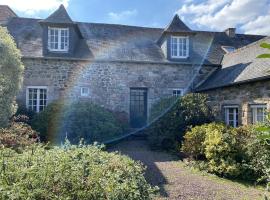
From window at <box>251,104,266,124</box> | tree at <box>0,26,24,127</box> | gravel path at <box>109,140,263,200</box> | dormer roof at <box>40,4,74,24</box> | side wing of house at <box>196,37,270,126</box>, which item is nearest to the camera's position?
gravel path at <box>109,140,263,200</box>

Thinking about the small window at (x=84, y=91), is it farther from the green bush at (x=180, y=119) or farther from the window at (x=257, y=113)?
the window at (x=257, y=113)

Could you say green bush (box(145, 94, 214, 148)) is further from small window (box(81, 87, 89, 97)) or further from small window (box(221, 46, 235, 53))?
small window (box(221, 46, 235, 53))

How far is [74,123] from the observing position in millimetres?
12633

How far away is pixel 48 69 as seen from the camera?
51.6 feet

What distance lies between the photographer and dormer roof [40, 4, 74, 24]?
1579cm

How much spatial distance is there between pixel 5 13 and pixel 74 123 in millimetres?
11632

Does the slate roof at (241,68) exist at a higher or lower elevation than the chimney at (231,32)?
lower

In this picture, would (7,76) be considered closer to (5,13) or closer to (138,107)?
(138,107)

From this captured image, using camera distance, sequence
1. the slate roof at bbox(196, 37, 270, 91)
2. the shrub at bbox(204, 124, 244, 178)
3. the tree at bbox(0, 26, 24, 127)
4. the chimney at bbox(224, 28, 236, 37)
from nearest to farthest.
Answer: the shrub at bbox(204, 124, 244, 178) → the tree at bbox(0, 26, 24, 127) → the slate roof at bbox(196, 37, 270, 91) → the chimney at bbox(224, 28, 236, 37)

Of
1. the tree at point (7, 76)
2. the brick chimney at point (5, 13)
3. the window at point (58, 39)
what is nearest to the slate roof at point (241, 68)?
the window at point (58, 39)

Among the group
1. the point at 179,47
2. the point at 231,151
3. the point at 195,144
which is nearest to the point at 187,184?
the point at 231,151

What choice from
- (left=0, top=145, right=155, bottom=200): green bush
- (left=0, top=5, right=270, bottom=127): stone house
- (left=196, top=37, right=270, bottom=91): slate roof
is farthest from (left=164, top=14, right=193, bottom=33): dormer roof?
(left=0, top=145, right=155, bottom=200): green bush

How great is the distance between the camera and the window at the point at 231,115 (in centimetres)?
1363

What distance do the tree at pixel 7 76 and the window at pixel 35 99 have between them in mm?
4465
